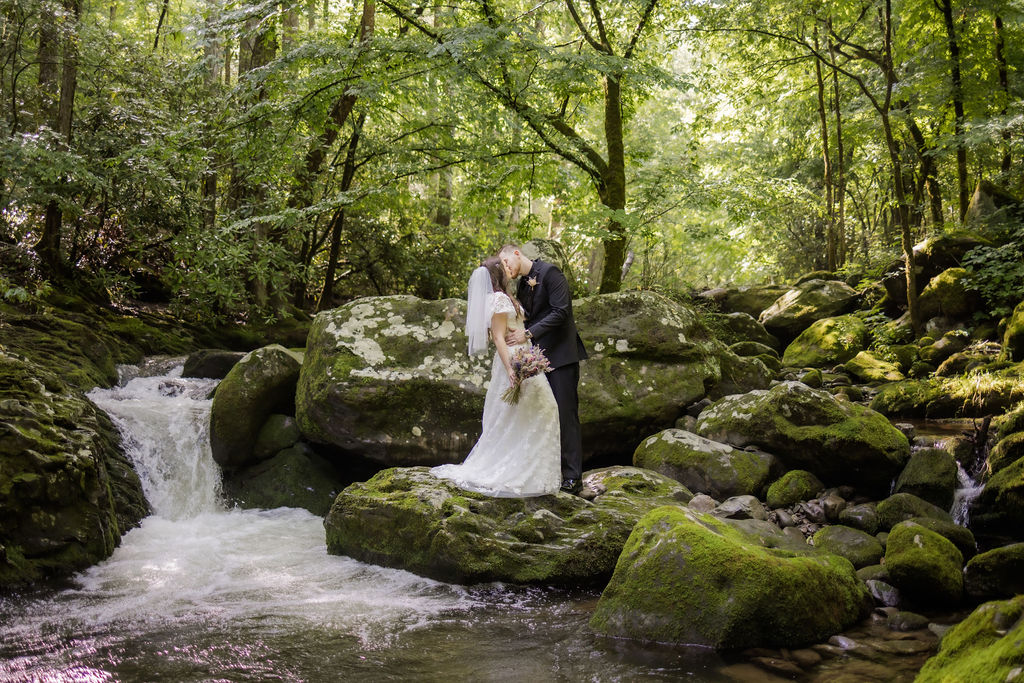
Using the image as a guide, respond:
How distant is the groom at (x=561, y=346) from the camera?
606 cm

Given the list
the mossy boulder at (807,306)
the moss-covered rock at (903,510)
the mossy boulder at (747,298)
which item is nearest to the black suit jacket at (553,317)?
the moss-covered rock at (903,510)

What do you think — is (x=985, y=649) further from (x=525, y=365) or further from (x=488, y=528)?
(x=525, y=365)

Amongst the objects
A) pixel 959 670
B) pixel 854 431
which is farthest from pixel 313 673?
pixel 854 431

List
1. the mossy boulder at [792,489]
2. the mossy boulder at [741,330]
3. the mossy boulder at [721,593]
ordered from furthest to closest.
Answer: the mossy boulder at [741,330], the mossy boulder at [792,489], the mossy boulder at [721,593]

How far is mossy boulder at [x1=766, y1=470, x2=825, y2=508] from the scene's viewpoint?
6.32 metres

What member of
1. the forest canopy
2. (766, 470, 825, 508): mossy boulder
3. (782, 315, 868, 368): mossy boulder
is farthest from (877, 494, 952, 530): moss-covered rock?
(782, 315, 868, 368): mossy boulder

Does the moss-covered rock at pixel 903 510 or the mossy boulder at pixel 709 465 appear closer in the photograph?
the moss-covered rock at pixel 903 510

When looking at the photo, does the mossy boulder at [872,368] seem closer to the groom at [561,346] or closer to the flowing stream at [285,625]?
the groom at [561,346]

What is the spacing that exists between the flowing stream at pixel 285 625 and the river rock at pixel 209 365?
159 inches

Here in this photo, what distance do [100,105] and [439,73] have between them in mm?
6079

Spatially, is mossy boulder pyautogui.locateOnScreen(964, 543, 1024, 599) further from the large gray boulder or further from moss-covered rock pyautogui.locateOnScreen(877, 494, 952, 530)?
the large gray boulder

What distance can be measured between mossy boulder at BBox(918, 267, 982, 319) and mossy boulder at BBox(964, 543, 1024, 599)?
7748mm

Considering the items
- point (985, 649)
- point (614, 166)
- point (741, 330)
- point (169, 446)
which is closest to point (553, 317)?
point (985, 649)

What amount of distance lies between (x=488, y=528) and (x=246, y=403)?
4.45m
